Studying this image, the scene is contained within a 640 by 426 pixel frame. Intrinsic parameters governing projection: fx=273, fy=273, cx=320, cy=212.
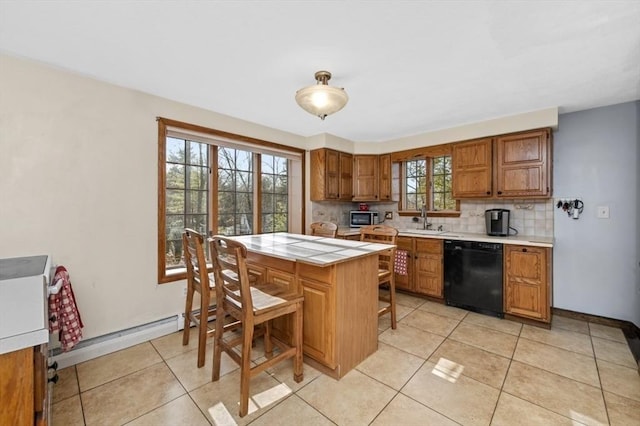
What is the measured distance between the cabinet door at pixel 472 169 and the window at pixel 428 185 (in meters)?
0.35

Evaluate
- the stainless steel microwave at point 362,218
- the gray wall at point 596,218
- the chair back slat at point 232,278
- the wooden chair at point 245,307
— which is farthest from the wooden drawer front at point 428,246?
the chair back slat at point 232,278

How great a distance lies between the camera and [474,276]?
3.23 metres

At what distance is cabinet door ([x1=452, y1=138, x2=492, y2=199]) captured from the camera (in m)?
3.43

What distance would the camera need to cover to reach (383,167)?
4559 mm

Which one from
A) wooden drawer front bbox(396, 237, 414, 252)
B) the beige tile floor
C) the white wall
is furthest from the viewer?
wooden drawer front bbox(396, 237, 414, 252)

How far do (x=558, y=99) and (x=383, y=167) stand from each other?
2284mm

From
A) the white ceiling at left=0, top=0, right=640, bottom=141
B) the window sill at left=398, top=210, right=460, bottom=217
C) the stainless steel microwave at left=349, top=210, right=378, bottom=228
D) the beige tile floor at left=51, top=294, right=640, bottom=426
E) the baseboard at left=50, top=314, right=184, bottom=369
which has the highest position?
the white ceiling at left=0, top=0, right=640, bottom=141

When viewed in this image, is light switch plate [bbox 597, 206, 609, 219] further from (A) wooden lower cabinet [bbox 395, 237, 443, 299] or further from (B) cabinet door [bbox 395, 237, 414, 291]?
(B) cabinet door [bbox 395, 237, 414, 291]

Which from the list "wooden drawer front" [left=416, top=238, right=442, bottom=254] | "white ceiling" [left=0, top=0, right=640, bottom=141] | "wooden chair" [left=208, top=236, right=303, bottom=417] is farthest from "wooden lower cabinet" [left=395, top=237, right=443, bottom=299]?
"wooden chair" [left=208, top=236, right=303, bottom=417]

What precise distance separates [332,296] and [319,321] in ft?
0.83

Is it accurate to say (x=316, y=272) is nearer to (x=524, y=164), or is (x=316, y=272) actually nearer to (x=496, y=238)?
(x=496, y=238)

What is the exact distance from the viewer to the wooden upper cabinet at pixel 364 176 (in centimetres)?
457

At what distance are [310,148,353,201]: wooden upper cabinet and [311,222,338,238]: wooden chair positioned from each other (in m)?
0.77

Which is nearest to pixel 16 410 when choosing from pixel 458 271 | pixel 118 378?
pixel 118 378
